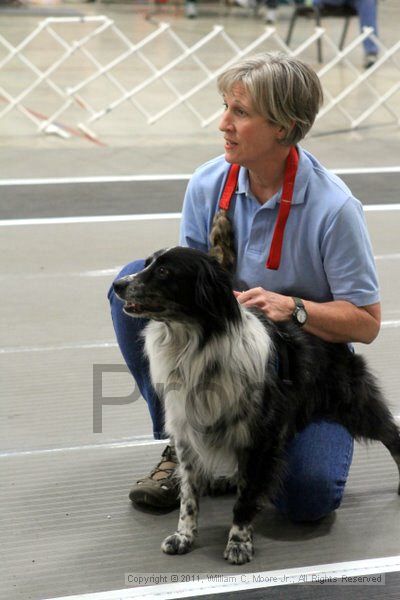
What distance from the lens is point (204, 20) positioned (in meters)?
12.3

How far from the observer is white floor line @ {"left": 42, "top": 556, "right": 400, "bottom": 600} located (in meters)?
2.11

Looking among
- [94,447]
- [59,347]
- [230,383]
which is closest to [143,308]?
[230,383]

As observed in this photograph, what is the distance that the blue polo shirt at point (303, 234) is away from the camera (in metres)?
2.28

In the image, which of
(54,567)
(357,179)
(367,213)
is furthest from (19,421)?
(357,179)

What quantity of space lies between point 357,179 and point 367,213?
2.38 ft

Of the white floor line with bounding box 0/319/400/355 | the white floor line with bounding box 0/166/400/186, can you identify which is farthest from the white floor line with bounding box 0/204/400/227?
the white floor line with bounding box 0/319/400/355

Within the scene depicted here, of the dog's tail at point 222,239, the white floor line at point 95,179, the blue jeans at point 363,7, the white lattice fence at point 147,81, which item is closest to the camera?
the dog's tail at point 222,239

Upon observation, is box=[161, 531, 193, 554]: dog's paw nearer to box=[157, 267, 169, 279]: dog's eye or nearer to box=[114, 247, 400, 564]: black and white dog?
box=[114, 247, 400, 564]: black and white dog

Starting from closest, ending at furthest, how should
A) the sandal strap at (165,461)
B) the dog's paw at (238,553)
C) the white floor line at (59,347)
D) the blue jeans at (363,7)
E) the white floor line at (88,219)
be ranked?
the dog's paw at (238,553), the sandal strap at (165,461), the white floor line at (59,347), the white floor line at (88,219), the blue jeans at (363,7)

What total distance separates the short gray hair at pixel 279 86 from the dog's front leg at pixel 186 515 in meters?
0.81

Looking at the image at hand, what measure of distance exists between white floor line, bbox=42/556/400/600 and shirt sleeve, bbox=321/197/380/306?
0.60 m

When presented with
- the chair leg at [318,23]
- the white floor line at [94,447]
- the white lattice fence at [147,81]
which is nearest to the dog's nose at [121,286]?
the white floor line at [94,447]

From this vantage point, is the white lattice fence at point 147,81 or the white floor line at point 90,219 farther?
the white lattice fence at point 147,81

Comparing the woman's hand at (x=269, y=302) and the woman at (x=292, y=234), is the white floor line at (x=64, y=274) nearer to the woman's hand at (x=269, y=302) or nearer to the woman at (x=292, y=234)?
the woman at (x=292, y=234)
